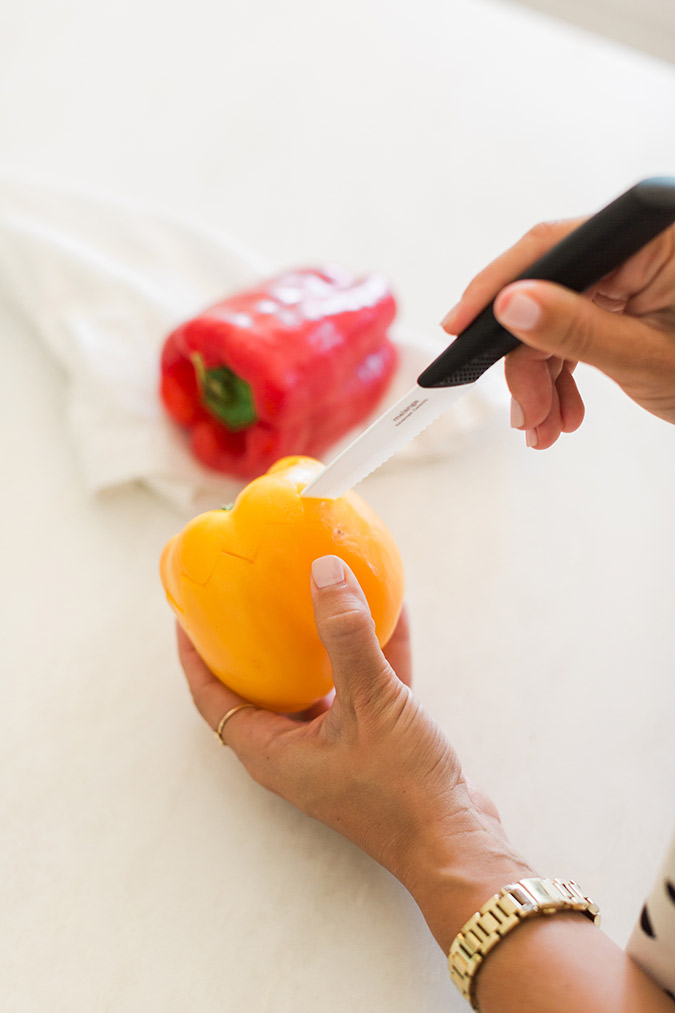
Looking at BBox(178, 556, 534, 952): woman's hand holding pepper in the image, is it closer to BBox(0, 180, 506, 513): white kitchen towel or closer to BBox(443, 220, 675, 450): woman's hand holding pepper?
BBox(443, 220, 675, 450): woman's hand holding pepper

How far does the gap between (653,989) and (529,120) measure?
205 cm

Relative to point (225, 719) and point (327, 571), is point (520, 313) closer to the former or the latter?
point (327, 571)

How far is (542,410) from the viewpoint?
42.1 inches

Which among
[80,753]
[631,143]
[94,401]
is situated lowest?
[80,753]

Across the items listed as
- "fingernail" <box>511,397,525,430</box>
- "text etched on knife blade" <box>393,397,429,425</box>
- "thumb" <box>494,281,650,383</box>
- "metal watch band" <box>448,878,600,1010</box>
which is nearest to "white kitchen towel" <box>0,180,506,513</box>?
"fingernail" <box>511,397,525,430</box>

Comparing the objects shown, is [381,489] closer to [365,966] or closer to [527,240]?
[527,240]

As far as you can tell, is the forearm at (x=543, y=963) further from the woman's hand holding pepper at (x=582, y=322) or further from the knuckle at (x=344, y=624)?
the woman's hand holding pepper at (x=582, y=322)

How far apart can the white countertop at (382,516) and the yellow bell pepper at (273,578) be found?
0.66 feet

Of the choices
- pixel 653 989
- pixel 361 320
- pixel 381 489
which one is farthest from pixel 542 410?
pixel 653 989

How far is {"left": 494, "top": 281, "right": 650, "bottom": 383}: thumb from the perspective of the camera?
0.72 metres

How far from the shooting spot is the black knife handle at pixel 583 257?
2.16ft

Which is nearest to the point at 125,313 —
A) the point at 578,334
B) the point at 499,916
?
the point at 578,334

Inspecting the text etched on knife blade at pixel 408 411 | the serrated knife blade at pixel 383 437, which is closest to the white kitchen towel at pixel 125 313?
the serrated knife blade at pixel 383 437

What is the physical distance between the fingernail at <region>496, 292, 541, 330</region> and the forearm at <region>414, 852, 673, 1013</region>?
0.54 metres
